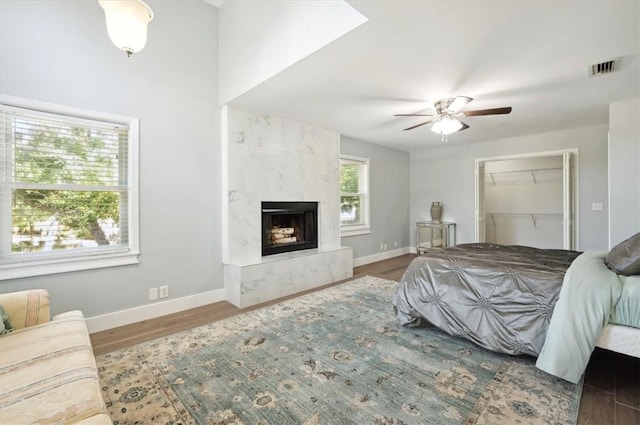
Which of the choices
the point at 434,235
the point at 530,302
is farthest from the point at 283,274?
the point at 434,235

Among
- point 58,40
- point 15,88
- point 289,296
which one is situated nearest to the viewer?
point 15,88

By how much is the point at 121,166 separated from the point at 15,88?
0.93m

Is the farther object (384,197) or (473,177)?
(384,197)

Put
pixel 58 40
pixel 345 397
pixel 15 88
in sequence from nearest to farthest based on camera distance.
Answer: pixel 345 397 → pixel 15 88 → pixel 58 40

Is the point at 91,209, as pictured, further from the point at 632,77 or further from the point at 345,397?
the point at 632,77

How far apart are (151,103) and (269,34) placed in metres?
1.45

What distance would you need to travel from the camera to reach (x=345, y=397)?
1787mm

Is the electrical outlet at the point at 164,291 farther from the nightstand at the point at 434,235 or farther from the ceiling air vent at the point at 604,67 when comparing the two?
the nightstand at the point at 434,235

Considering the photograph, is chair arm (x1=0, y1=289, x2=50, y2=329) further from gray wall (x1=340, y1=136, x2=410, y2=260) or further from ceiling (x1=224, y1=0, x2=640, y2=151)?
gray wall (x1=340, y1=136, x2=410, y2=260)

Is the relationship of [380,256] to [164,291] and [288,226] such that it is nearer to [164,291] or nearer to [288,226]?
[288,226]

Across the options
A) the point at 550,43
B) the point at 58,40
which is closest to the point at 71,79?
the point at 58,40

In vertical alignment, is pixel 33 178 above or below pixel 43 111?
below

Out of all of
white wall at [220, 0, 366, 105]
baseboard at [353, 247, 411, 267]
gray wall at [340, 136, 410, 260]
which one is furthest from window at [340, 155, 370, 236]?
white wall at [220, 0, 366, 105]

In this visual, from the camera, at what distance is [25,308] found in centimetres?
192
